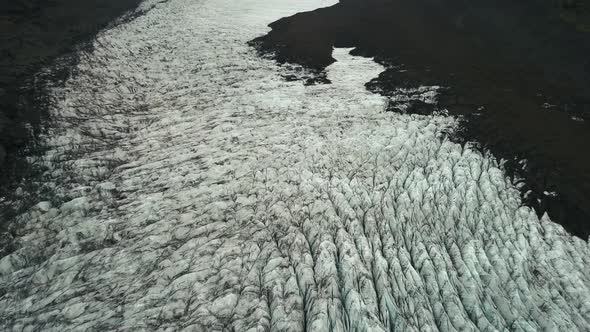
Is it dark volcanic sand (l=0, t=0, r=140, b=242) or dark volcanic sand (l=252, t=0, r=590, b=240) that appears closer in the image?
dark volcanic sand (l=0, t=0, r=140, b=242)

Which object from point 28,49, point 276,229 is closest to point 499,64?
point 276,229

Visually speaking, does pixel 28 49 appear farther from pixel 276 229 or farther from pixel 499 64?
pixel 499 64

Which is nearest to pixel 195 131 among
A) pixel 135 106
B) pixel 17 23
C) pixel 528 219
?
pixel 135 106

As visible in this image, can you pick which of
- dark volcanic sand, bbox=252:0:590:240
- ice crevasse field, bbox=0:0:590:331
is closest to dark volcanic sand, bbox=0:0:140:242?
ice crevasse field, bbox=0:0:590:331

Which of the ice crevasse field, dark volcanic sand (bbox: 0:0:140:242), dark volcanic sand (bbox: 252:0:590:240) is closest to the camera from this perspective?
the ice crevasse field

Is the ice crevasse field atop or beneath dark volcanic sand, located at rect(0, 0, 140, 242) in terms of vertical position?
beneath

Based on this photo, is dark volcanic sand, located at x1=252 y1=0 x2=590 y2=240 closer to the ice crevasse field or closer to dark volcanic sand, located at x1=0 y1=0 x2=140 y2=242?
the ice crevasse field
